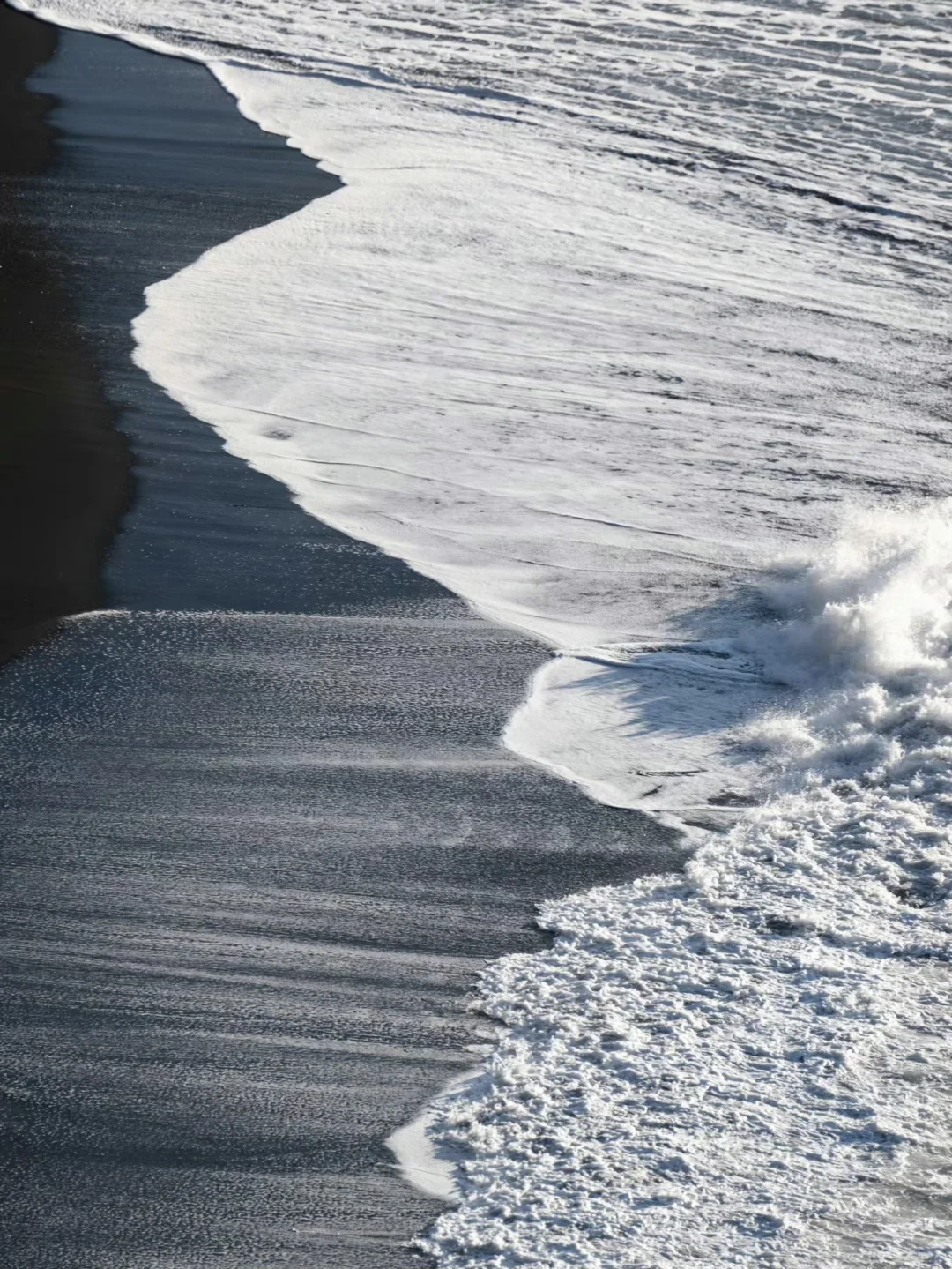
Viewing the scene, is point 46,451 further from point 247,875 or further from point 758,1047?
point 758,1047

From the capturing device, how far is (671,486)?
5562mm

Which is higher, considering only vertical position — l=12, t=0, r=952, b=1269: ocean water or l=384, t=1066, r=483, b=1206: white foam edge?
l=12, t=0, r=952, b=1269: ocean water

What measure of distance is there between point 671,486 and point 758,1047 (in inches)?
108

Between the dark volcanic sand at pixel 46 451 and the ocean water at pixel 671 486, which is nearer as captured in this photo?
the ocean water at pixel 671 486

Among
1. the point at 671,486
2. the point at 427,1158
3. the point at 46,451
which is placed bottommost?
the point at 427,1158

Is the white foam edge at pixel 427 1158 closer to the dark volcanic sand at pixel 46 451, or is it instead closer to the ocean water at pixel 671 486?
the ocean water at pixel 671 486

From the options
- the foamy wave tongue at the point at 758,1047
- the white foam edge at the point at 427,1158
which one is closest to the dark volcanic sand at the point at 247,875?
the white foam edge at the point at 427,1158

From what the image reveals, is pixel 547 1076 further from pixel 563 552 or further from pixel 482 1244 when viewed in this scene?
pixel 563 552

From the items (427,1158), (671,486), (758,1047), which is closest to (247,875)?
(427,1158)

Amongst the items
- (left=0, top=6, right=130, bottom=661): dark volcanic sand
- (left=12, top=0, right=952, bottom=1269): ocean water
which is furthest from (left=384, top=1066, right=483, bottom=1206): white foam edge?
(left=0, top=6, right=130, bottom=661): dark volcanic sand

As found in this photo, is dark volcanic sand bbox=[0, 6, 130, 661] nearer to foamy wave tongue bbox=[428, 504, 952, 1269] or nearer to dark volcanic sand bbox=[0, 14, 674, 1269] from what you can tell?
dark volcanic sand bbox=[0, 14, 674, 1269]

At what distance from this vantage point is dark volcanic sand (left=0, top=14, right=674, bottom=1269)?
9.62 ft

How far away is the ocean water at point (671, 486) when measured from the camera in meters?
3.03

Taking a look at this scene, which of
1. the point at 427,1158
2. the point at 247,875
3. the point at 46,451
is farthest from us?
the point at 46,451
